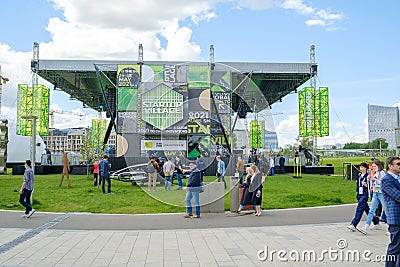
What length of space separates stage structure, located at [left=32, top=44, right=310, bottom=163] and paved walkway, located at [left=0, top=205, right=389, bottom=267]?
8.29 ft

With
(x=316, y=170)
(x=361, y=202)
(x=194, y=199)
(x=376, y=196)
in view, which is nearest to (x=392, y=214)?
(x=376, y=196)

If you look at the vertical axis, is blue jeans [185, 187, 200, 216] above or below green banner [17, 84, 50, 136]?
below

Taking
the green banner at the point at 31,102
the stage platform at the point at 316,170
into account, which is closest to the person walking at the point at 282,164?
the stage platform at the point at 316,170

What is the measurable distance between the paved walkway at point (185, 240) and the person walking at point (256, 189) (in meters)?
0.39

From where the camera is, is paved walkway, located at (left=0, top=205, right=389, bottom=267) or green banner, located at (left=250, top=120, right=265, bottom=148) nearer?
paved walkway, located at (left=0, top=205, right=389, bottom=267)

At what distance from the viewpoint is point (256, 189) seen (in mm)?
13453

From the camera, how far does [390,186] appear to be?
20.9 ft

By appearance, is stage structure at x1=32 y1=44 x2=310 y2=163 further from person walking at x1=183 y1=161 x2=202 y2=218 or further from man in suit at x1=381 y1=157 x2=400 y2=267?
man in suit at x1=381 y1=157 x2=400 y2=267

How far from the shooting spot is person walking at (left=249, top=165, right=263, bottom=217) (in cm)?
1329

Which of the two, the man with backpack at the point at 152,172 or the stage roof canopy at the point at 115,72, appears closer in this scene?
the man with backpack at the point at 152,172

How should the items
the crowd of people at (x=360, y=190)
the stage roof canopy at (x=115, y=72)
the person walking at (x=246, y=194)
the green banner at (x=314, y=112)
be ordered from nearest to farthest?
1. the crowd of people at (x=360, y=190)
2. the person walking at (x=246, y=194)
3. the green banner at (x=314, y=112)
4. the stage roof canopy at (x=115, y=72)

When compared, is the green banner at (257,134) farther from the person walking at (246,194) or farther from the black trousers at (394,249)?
the black trousers at (394,249)

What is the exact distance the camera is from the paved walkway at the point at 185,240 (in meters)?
7.84

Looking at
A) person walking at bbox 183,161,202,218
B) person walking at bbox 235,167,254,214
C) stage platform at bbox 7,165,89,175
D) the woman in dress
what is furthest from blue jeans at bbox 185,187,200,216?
stage platform at bbox 7,165,89,175
